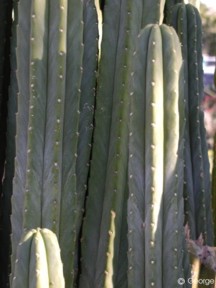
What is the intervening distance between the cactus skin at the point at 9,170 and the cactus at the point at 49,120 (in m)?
0.25

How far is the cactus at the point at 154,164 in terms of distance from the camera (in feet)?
6.84

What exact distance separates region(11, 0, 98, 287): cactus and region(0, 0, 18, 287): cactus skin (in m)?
0.25

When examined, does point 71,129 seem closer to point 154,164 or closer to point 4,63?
point 154,164

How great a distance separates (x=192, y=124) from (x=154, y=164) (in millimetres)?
619

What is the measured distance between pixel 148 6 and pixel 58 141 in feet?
2.14

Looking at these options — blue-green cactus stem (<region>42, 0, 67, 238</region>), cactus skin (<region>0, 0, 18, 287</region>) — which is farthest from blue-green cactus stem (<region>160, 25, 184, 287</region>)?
cactus skin (<region>0, 0, 18, 287</region>)

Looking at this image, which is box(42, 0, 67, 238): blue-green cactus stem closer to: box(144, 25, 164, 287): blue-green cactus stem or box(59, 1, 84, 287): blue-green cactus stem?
box(59, 1, 84, 287): blue-green cactus stem

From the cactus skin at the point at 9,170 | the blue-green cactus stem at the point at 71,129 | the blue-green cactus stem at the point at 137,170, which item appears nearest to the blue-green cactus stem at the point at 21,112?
the blue-green cactus stem at the point at 71,129

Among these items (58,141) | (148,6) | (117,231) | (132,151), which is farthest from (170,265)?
(148,6)

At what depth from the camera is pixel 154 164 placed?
2082 mm

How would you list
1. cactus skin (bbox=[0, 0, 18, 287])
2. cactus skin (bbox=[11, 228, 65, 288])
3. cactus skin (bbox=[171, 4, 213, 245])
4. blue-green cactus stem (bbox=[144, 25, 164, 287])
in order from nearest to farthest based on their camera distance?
cactus skin (bbox=[11, 228, 65, 288]) < blue-green cactus stem (bbox=[144, 25, 164, 287]) < cactus skin (bbox=[0, 0, 18, 287]) < cactus skin (bbox=[171, 4, 213, 245])

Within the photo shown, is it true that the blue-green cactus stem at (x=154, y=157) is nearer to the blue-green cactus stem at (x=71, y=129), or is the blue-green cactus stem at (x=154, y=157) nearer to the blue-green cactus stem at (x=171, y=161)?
the blue-green cactus stem at (x=171, y=161)

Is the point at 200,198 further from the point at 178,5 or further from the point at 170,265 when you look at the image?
the point at 178,5

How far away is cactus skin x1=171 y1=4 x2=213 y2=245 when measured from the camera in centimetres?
262
